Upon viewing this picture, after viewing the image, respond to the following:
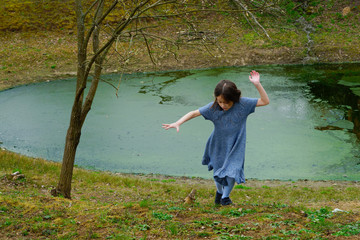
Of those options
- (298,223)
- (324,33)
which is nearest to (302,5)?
(324,33)

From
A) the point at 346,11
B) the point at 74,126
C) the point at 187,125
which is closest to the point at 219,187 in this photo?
the point at 74,126

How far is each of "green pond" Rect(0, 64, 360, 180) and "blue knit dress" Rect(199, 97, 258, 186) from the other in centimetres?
Answer: 463

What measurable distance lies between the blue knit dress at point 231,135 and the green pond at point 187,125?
463cm

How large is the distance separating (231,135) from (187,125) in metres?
7.69

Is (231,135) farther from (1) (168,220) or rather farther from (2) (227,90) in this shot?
(1) (168,220)

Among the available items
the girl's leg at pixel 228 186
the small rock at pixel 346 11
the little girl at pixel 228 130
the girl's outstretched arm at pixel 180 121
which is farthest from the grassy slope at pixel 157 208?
the small rock at pixel 346 11

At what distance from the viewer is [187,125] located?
12453 mm

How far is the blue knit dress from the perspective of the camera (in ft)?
15.4

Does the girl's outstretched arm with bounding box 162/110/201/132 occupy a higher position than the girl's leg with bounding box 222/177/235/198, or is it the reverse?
the girl's outstretched arm with bounding box 162/110/201/132

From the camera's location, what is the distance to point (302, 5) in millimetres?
23859

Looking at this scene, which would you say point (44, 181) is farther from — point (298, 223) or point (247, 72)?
point (247, 72)

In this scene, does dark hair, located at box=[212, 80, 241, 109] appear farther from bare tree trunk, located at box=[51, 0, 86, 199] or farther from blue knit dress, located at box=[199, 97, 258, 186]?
bare tree trunk, located at box=[51, 0, 86, 199]

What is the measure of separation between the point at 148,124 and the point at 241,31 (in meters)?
11.6

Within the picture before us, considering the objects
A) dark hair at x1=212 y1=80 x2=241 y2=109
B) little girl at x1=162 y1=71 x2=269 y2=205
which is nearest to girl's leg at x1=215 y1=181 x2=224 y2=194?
little girl at x1=162 y1=71 x2=269 y2=205
